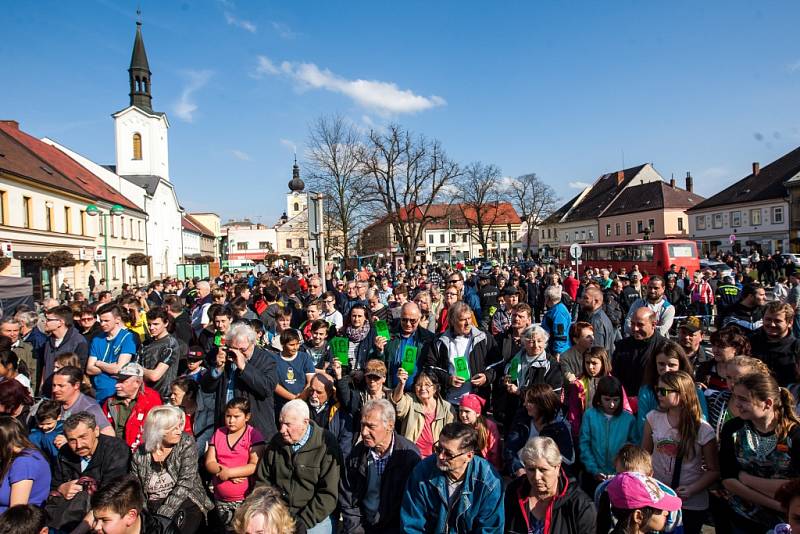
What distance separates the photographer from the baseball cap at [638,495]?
9.10ft

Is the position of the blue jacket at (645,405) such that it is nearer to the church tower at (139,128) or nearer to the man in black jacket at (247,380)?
the man in black jacket at (247,380)

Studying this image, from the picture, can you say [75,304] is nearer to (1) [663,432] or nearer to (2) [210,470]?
(2) [210,470]

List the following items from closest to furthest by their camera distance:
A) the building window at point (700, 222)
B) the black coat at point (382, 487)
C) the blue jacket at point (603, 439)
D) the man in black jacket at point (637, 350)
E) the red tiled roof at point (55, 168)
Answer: the black coat at point (382, 487) → the blue jacket at point (603, 439) → the man in black jacket at point (637, 350) → the red tiled roof at point (55, 168) → the building window at point (700, 222)

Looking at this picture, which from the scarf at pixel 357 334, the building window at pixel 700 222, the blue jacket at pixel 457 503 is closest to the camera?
the blue jacket at pixel 457 503

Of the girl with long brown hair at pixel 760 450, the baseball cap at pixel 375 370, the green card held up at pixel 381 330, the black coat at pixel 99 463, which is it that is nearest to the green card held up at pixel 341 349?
the green card held up at pixel 381 330

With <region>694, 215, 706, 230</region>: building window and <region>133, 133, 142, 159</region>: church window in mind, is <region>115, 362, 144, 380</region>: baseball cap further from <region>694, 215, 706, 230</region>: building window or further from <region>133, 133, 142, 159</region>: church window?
<region>694, 215, 706, 230</region>: building window

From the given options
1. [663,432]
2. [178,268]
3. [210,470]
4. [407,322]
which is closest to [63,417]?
[210,470]

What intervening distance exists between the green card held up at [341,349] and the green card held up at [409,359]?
89 cm

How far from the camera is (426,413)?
4594mm

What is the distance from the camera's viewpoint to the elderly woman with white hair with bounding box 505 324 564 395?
492cm

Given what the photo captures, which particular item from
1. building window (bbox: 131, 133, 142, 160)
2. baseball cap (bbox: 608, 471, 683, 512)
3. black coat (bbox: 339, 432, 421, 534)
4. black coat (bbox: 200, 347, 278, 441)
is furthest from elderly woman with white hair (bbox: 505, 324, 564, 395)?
building window (bbox: 131, 133, 142, 160)

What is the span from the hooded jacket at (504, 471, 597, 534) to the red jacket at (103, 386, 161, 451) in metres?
3.27

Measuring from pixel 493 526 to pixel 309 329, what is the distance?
374 cm

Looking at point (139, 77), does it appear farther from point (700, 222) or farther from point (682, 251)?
point (700, 222)
